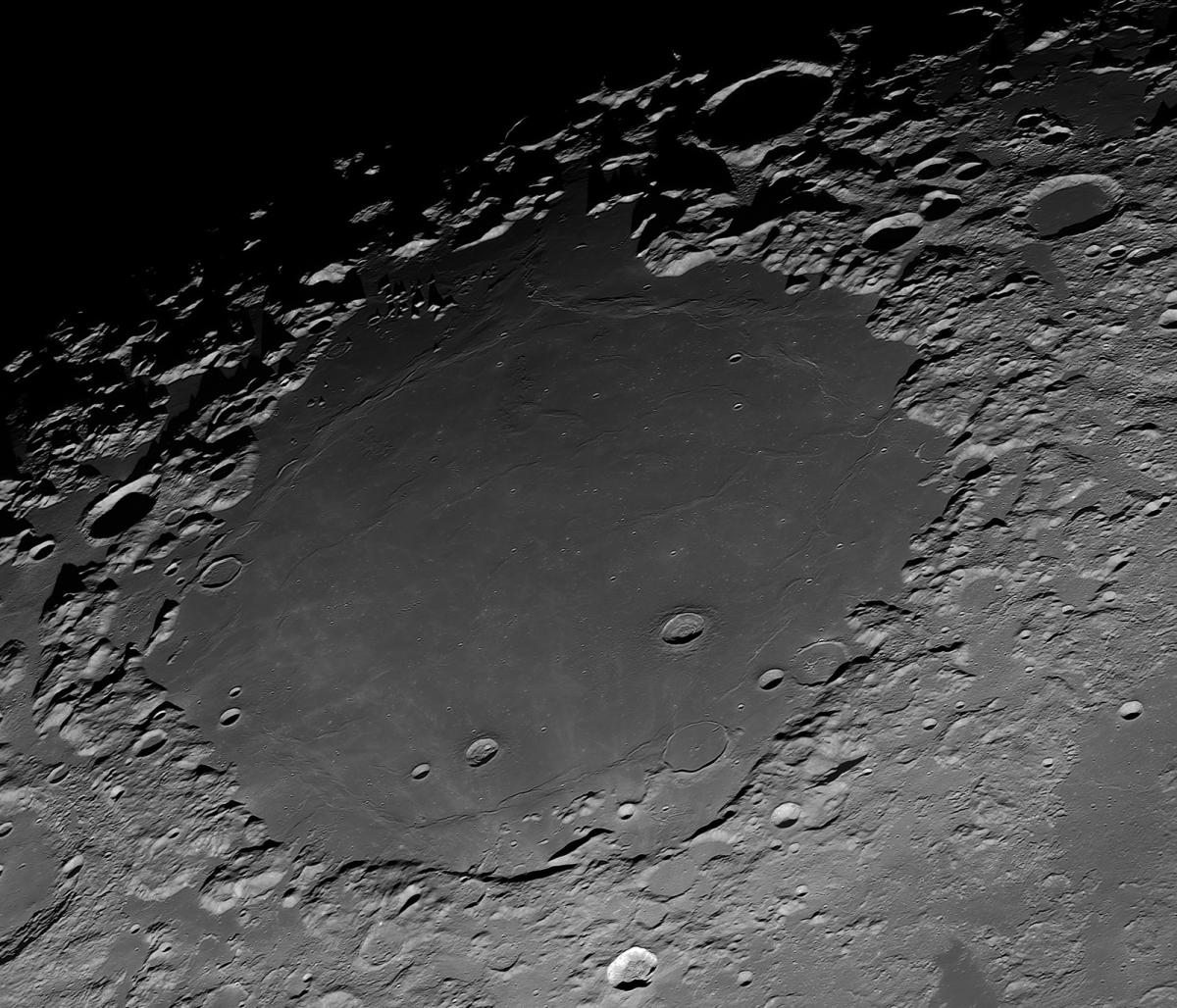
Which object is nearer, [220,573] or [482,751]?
[482,751]

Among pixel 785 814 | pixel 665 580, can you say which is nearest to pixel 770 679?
pixel 785 814

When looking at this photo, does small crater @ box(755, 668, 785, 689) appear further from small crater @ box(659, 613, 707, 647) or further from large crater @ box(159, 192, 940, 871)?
small crater @ box(659, 613, 707, 647)

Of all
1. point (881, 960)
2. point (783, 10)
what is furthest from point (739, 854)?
point (783, 10)

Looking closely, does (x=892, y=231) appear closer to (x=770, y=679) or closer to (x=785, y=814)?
(x=770, y=679)

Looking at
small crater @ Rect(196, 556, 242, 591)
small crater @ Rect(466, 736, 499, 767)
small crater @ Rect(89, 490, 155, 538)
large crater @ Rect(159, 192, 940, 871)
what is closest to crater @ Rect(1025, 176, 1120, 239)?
large crater @ Rect(159, 192, 940, 871)

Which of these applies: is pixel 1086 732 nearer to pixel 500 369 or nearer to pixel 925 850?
pixel 925 850

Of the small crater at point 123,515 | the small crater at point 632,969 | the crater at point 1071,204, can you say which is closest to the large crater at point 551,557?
the small crater at point 632,969
